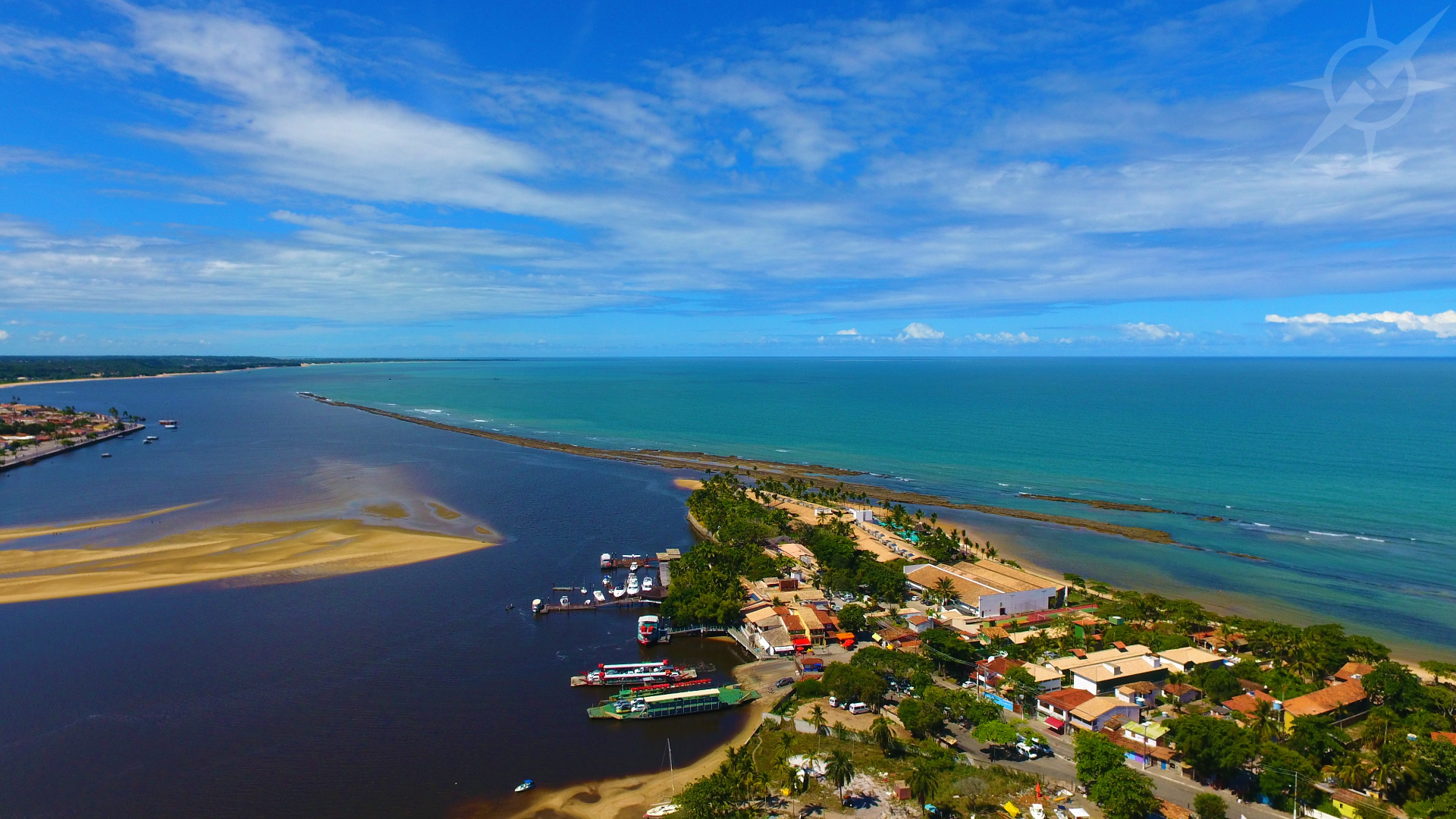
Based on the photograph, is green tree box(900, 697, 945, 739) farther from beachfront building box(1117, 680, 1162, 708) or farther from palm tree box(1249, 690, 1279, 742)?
palm tree box(1249, 690, 1279, 742)

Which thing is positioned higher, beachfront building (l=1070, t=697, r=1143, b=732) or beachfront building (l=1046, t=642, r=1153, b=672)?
beachfront building (l=1046, t=642, r=1153, b=672)

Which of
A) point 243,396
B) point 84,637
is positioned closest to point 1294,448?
point 84,637

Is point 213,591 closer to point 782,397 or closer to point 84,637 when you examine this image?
point 84,637

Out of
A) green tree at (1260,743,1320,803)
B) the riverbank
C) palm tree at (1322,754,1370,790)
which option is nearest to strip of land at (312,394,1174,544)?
palm tree at (1322,754,1370,790)

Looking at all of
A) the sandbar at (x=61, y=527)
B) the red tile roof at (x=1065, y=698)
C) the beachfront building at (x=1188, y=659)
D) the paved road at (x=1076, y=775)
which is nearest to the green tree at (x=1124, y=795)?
the paved road at (x=1076, y=775)

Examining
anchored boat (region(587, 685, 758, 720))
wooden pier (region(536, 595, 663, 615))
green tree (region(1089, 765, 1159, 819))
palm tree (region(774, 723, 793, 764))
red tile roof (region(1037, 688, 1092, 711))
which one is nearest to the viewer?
green tree (region(1089, 765, 1159, 819))

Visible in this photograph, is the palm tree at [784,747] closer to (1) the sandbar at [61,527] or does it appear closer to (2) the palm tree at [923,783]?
(2) the palm tree at [923,783]
